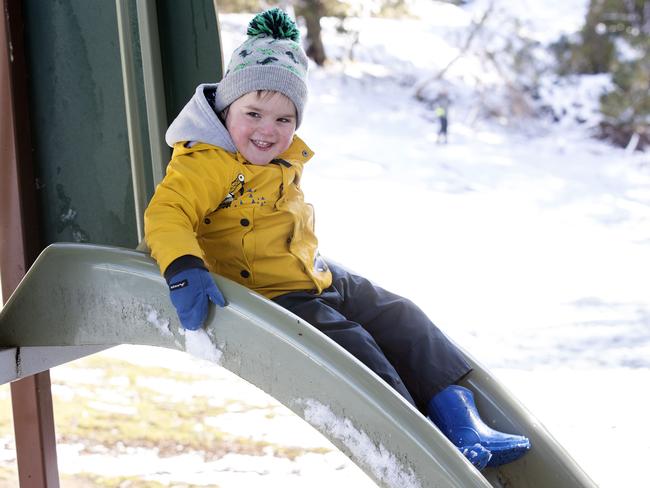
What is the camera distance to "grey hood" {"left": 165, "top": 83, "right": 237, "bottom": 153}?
1.38m

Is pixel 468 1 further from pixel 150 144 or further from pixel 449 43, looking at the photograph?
pixel 150 144

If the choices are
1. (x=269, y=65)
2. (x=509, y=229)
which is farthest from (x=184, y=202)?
(x=509, y=229)

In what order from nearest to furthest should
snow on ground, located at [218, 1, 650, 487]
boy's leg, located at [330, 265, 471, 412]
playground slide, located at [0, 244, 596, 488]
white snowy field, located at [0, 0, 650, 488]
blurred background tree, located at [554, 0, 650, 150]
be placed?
playground slide, located at [0, 244, 596, 488], boy's leg, located at [330, 265, 471, 412], white snowy field, located at [0, 0, 650, 488], snow on ground, located at [218, 1, 650, 487], blurred background tree, located at [554, 0, 650, 150]

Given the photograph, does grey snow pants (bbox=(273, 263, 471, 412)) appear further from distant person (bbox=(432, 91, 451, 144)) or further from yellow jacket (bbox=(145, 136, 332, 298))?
distant person (bbox=(432, 91, 451, 144))

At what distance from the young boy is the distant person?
24.3 ft

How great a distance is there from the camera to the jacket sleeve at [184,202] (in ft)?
4.07

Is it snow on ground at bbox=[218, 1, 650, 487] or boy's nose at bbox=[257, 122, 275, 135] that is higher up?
boy's nose at bbox=[257, 122, 275, 135]

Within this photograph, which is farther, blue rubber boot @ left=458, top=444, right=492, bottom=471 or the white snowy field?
the white snowy field

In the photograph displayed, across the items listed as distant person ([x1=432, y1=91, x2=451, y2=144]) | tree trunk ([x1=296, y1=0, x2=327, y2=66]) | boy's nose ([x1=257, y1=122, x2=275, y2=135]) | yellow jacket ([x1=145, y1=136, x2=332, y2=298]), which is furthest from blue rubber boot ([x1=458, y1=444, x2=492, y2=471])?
tree trunk ([x1=296, y1=0, x2=327, y2=66])

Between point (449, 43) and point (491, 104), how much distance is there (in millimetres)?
1055

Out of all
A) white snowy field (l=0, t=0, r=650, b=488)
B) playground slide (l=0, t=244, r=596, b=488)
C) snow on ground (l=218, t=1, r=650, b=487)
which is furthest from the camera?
snow on ground (l=218, t=1, r=650, b=487)

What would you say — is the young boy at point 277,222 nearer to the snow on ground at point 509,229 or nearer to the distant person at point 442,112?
the snow on ground at point 509,229

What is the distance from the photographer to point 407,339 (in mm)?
1425

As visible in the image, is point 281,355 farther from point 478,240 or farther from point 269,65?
point 478,240
